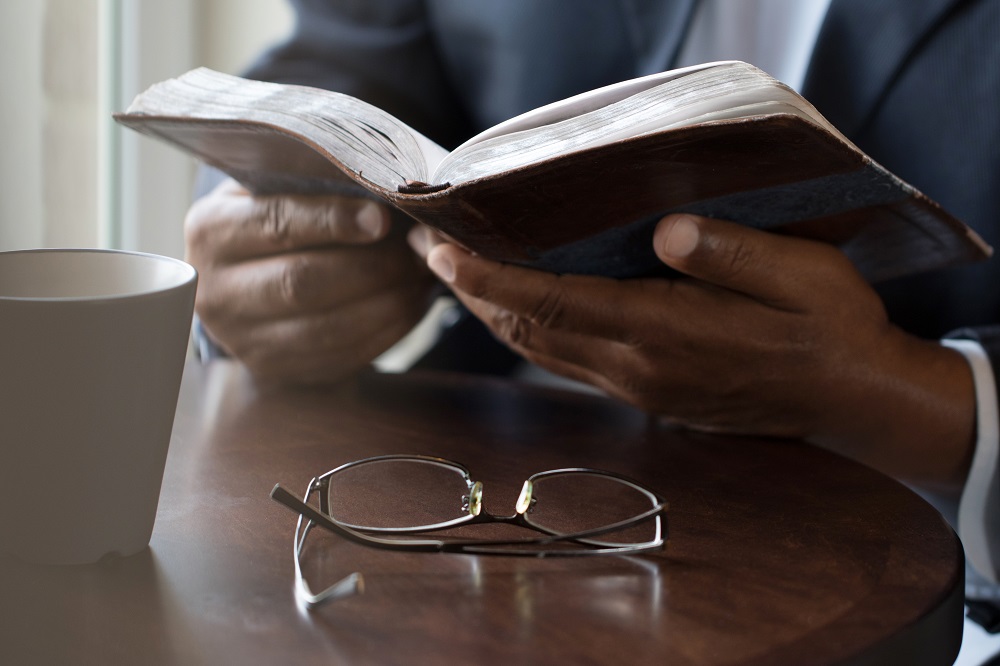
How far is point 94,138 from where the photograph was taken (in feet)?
5.39

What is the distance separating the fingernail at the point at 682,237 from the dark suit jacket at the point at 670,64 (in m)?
0.37

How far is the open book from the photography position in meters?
0.40

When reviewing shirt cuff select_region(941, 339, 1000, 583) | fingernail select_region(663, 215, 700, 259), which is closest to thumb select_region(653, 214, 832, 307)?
fingernail select_region(663, 215, 700, 259)

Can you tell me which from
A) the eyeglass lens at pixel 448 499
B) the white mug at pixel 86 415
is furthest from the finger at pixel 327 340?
the white mug at pixel 86 415

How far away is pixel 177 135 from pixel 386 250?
20cm

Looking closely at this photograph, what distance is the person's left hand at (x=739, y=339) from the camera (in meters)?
0.56

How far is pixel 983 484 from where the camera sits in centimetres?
72

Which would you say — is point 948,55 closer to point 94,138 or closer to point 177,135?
→ point 177,135

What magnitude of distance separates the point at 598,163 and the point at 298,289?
1.29ft

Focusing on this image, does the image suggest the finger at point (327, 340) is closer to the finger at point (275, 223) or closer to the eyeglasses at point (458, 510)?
the finger at point (275, 223)

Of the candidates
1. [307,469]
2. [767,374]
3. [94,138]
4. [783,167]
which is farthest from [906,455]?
[94,138]

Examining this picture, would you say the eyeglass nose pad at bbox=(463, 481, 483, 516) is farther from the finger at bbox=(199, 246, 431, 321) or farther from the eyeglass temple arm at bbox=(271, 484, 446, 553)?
the finger at bbox=(199, 246, 431, 321)

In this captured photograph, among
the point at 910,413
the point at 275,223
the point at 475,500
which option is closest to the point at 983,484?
the point at 910,413

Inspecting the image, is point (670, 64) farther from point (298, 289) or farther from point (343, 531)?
point (343, 531)
